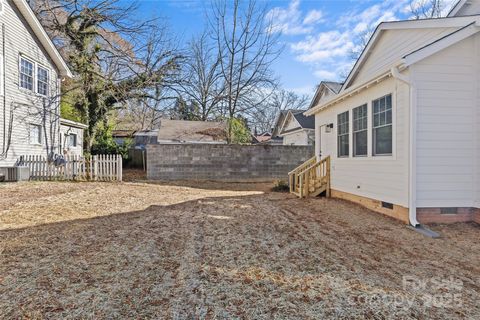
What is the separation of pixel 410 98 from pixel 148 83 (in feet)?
49.0

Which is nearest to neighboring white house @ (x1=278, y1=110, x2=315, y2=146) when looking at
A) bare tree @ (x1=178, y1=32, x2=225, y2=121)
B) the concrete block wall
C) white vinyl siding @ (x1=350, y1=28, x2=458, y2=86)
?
the concrete block wall

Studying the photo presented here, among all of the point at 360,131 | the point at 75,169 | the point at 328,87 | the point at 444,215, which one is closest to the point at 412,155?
the point at 444,215

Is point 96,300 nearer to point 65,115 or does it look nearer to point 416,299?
point 416,299

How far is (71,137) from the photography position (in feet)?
54.7

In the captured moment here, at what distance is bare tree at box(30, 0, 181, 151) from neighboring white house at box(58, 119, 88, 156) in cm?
51

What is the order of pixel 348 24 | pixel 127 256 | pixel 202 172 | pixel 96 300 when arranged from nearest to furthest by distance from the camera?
1. pixel 96 300
2. pixel 127 256
3. pixel 348 24
4. pixel 202 172

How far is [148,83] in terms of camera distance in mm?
16797

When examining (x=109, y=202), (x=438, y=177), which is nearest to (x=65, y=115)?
(x=109, y=202)

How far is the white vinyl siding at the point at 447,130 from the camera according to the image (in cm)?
533

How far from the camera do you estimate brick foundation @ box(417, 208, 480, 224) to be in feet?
17.5

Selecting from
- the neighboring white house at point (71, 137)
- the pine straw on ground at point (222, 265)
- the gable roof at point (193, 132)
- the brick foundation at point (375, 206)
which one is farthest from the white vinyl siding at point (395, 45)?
the neighboring white house at point (71, 137)

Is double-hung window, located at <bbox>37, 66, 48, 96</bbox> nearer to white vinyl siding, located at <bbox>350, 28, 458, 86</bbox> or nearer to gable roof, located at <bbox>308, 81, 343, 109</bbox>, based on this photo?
A: white vinyl siding, located at <bbox>350, 28, 458, 86</bbox>

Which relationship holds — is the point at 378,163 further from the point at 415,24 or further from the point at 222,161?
the point at 222,161

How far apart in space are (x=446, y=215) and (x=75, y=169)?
12.2 meters
